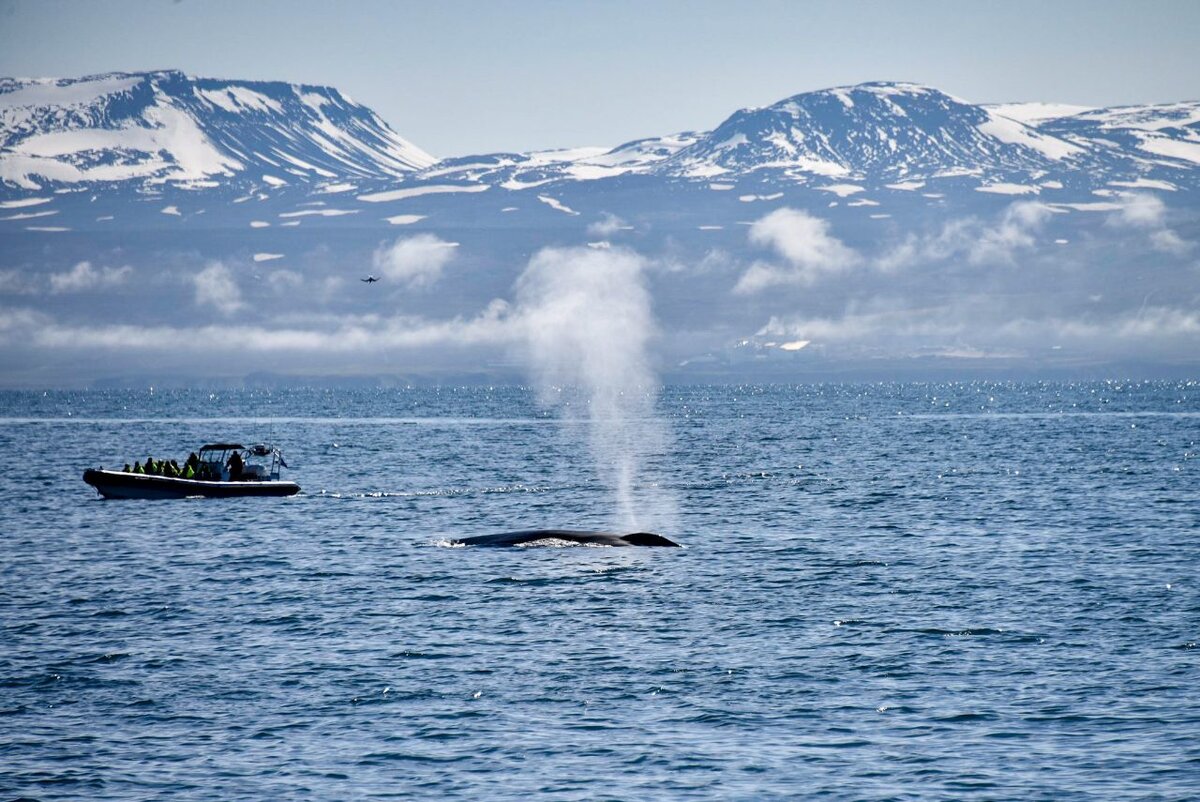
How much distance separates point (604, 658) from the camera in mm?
40750

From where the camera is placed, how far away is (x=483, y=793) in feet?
94.9

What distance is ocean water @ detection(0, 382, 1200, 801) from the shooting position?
3022cm

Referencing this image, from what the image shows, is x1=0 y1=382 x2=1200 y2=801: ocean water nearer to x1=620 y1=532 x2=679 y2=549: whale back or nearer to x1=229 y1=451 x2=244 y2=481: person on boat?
x1=620 y1=532 x2=679 y2=549: whale back

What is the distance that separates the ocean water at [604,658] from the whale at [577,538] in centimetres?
167

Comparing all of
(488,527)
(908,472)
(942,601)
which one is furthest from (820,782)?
(908,472)

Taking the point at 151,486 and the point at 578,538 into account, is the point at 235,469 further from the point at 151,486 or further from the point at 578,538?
the point at 578,538

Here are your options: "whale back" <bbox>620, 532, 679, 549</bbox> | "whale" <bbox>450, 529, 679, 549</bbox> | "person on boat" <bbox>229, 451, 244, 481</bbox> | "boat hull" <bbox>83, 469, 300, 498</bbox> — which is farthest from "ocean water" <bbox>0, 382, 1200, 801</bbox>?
"person on boat" <bbox>229, 451, 244, 481</bbox>

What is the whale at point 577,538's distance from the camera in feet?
217

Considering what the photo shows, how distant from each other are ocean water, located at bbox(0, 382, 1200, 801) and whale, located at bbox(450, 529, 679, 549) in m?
1.67

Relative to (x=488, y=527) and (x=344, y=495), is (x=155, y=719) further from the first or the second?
(x=344, y=495)

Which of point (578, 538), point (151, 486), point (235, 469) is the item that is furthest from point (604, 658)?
point (235, 469)

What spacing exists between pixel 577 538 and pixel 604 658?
25.8 metres

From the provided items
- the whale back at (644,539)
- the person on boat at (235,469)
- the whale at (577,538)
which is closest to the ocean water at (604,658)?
the whale back at (644,539)

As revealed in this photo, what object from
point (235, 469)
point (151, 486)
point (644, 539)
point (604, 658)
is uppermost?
point (235, 469)
